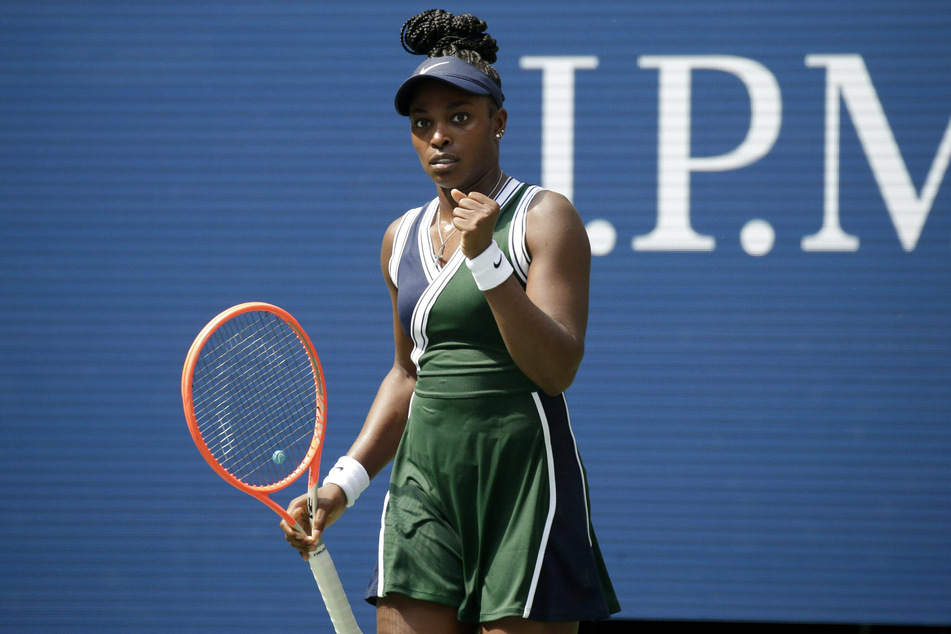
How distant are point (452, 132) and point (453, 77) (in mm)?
123

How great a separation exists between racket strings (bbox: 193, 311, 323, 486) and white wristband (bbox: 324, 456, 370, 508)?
10.4 inches

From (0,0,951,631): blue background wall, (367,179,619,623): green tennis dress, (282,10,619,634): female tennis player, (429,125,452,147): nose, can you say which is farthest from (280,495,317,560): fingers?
(0,0,951,631): blue background wall

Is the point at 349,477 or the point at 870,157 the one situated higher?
the point at 870,157

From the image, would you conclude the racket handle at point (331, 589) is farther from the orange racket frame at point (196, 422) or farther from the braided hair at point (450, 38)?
the braided hair at point (450, 38)

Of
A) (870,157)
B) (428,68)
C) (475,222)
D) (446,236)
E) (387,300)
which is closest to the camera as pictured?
(475,222)

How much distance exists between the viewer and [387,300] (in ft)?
16.7

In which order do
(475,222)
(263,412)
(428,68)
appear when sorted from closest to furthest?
1. (475,222)
2. (428,68)
3. (263,412)

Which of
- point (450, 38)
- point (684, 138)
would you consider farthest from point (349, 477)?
point (684, 138)

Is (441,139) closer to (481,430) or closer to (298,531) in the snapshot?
(481,430)

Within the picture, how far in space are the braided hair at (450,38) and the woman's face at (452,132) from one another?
14 centimetres

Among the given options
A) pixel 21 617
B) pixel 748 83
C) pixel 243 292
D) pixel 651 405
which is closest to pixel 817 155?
pixel 748 83

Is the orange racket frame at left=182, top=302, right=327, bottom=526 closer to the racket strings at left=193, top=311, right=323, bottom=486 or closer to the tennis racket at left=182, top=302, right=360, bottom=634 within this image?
the tennis racket at left=182, top=302, right=360, bottom=634

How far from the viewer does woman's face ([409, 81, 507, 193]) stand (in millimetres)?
2391

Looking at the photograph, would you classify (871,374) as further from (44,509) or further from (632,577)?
(44,509)
